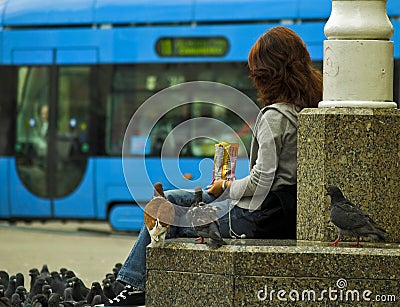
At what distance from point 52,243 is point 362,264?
1035cm

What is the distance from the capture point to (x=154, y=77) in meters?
16.6

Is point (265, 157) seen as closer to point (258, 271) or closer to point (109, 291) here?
point (258, 271)

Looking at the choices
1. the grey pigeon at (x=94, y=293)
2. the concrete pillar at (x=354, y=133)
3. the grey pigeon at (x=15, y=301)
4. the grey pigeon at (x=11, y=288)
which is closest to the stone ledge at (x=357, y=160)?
the concrete pillar at (x=354, y=133)

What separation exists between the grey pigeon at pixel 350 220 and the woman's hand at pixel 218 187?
729 millimetres

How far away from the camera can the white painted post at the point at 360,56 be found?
626 centimetres

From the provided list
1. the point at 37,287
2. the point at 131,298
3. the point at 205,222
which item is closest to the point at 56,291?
the point at 37,287

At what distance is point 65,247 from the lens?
14.9 meters

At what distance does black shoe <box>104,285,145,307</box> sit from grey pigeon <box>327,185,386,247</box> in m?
1.18

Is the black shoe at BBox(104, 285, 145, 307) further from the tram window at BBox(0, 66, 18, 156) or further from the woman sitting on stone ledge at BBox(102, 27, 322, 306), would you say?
the tram window at BBox(0, 66, 18, 156)

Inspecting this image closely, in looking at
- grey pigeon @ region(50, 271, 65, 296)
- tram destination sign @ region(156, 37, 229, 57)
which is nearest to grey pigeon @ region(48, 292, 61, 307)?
grey pigeon @ region(50, 271, 65, 296)

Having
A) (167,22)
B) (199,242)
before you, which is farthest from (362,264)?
(167,22)

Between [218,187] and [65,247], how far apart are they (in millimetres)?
8832

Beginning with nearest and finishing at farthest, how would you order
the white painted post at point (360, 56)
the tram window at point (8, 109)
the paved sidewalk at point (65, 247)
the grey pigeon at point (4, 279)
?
the white painted post at point (360, 56)
the grey pigeon at point (4, 279)
the paved sidewalk at point (65, 247)
the tram window at point (8, 109)

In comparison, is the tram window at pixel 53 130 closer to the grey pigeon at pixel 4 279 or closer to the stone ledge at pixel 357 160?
the grey pigeon at pixel 4 279
